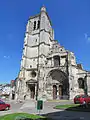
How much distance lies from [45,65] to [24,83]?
7.53 m

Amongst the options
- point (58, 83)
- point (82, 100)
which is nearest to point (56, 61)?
point (58, 83)

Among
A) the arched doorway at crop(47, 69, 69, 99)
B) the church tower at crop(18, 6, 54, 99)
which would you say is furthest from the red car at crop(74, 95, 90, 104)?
the church tower at crop(18, 6, 54, 99)

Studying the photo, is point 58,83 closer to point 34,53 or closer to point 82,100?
point 34,53

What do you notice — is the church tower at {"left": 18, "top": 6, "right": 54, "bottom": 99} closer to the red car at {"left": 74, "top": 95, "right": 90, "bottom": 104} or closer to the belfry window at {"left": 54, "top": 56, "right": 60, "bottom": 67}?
the belfry window at {"left": 54, "top": 56, "right": 60, "bottom": 67}

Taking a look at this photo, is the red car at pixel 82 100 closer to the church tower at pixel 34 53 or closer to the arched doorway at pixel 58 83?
the arched doorway at pixel 58 83

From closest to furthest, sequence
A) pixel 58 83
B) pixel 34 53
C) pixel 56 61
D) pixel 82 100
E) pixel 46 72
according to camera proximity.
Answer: pixel 82 100 < pixel 58 83 < pixel 46 72 < pixel 56 61 < pixel 34 53

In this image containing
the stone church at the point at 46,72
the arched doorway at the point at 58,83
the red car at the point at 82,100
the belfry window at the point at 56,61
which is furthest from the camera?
the belfry window at the point at 56,61

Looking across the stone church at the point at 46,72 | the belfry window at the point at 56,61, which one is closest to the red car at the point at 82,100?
the stone church at the point at 46,72

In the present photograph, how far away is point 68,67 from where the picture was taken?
32.6 m

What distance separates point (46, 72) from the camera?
3472 cm

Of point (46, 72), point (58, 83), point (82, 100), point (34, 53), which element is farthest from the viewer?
point (34, 53)

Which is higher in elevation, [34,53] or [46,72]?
[34,53]

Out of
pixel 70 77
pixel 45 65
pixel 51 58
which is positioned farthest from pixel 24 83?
pixel 70 77

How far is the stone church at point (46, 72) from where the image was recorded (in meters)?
32.0
